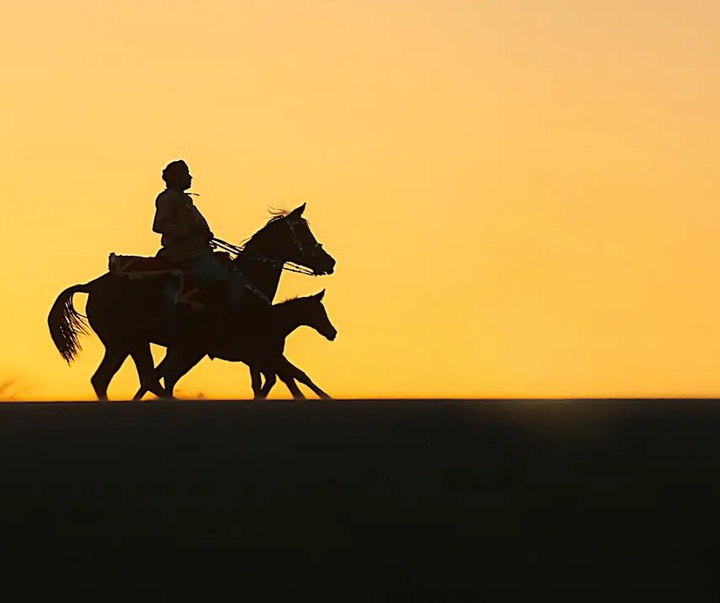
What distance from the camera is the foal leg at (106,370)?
25203 mm

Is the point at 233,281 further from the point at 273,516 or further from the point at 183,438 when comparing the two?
the point at 273,516

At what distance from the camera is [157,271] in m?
24.0

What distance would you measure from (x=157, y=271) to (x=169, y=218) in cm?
74

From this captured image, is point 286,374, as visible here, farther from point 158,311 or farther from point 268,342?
point 158,311

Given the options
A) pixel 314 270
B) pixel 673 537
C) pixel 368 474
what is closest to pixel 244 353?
pixel 314 270

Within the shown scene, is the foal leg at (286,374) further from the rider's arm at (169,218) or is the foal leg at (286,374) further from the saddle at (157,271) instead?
the rider's arm at (169,218)

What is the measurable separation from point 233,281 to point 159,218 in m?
1.35

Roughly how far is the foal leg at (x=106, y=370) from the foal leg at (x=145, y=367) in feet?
0.55

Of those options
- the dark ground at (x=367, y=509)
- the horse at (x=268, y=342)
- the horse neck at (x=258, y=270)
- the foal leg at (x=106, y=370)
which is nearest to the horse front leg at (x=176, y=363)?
the horse at (x=268, y=342)

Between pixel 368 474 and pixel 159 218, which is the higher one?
pixel 159 218

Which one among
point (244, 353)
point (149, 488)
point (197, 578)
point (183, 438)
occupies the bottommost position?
point (197, 578)

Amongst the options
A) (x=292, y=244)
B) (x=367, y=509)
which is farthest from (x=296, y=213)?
(x=367, y=509)

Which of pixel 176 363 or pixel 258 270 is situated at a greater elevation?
pixel 258 270

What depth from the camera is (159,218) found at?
23.7 meters
